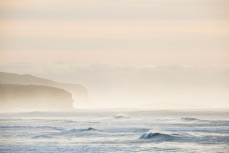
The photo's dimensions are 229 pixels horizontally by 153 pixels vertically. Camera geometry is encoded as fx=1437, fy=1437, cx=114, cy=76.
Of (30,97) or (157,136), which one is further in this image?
(30,97)

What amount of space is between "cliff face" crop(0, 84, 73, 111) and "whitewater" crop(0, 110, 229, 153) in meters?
0.18

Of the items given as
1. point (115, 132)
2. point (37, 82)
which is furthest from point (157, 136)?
point (37, 82)

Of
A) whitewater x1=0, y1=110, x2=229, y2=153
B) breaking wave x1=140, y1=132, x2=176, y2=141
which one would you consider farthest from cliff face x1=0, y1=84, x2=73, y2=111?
breaking wave x1=140, y1=132, x2=176, y2=141

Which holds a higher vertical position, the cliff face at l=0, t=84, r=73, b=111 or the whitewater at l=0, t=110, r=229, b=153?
the cliff face at l=0, t=84, r=73, b=111

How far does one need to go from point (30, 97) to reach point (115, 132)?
1.62 meters

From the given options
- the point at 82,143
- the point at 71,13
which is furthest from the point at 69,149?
the point at 71,13

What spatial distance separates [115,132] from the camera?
23656 mm

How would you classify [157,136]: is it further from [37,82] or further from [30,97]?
[30,97]

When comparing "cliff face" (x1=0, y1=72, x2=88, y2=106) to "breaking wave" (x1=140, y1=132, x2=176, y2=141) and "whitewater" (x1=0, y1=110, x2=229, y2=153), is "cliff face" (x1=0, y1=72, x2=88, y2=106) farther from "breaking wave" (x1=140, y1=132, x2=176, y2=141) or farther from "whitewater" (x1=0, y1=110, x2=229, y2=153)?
"breaking wave" (x1=140, y1=132, x2=176, y2=141)

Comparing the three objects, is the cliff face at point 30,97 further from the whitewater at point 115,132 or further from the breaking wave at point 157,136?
the breaking wave at point 157,136

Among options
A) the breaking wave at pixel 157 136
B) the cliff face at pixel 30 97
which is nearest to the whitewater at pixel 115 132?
the breaking wave at pixel 157 136

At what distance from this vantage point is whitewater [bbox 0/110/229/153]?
2206cm

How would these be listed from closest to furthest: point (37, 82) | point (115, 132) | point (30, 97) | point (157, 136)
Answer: point (157, 136), point (37, 82), point (115, 132), point (30, 97)

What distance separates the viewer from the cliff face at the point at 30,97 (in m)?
23.8
